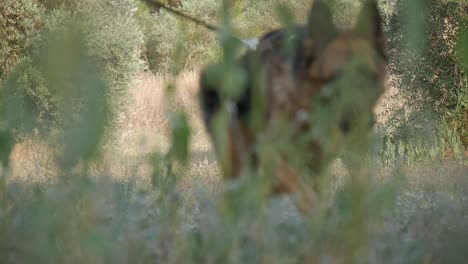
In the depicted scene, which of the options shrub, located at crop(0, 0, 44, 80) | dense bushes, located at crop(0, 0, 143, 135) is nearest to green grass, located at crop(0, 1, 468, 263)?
dense bushes, located at crop(0, 0, 143, 135)

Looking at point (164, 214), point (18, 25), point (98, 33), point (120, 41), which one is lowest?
point (164, 214)

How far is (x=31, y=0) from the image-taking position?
17500 millimetres

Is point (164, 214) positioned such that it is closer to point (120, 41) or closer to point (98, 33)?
point (98, 33)

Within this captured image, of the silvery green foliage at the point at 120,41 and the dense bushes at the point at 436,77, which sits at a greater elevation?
the silvery green foliage at the point at 120,41

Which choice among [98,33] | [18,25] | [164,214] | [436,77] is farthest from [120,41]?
[164,214]

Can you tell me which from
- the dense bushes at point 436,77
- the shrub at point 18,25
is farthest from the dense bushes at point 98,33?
the dense bushes at point 436,77

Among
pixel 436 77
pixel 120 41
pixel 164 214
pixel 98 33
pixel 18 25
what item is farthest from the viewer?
pixel 120 41

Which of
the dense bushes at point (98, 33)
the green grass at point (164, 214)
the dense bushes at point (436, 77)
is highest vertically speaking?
the dense bushes at point (98, 33)

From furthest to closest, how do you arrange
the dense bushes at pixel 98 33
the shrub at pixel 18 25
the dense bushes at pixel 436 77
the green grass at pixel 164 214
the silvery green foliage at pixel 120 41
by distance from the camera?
the silvery green foliage at pixel 120 41 → the shrub at pixel 18 25 → the dense bushes at pixel 98 33 → the dense bushes at pixel 436 77 → the green grass at pixel 164 214

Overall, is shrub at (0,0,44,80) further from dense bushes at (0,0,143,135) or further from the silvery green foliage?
the silvery green foliage

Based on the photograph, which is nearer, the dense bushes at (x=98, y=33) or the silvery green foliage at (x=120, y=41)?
the dense bushes at (x=98, y=33)

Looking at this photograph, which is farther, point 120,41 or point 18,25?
point 120,41

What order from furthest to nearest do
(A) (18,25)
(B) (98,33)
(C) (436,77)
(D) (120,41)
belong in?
(D) (120,41), (A) (18,25), (B) (98,33), (C) (436,77)

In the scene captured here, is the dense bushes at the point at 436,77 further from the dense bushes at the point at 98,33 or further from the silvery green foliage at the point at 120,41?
the silvery green foliage at the point at 120,41
